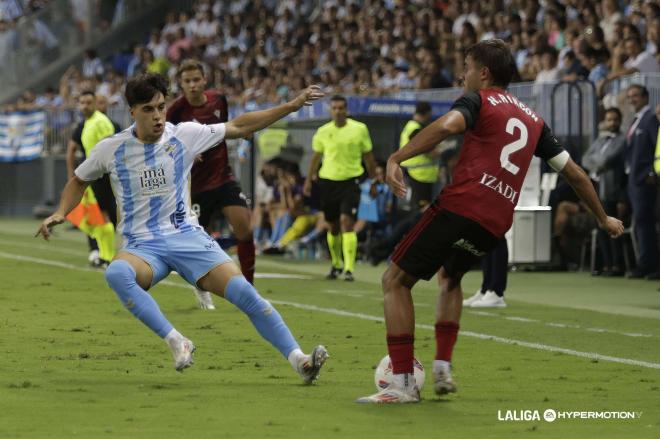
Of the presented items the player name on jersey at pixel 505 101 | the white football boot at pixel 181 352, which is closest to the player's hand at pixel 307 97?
the player name on jersey at pixel 505 101

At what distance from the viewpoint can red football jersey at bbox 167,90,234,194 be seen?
48.4ft

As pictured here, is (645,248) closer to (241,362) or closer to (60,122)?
(241,362)

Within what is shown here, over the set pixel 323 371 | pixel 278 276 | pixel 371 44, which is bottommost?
pixel 278 276

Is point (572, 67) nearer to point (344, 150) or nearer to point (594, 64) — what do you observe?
point (594, 64)

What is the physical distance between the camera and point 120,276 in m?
9.45

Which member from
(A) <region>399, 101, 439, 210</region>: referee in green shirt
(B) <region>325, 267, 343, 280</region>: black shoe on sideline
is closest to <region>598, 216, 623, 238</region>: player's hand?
(B) <region>325, 267, 343, 280</region>: black shoe on sideline

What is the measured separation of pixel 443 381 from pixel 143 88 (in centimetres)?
262

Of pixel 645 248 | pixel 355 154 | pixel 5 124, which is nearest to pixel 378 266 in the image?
pixel 355 154

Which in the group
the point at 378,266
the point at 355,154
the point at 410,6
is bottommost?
the point at 378,266

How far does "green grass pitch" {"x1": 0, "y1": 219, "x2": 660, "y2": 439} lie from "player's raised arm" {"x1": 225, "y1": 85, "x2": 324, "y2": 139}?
5.15 feet

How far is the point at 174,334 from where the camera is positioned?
938cm

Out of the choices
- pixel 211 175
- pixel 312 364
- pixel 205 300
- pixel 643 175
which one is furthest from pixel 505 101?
pixel 643 175

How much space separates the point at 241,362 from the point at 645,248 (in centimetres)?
964

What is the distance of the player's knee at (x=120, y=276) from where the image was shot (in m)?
9.45
